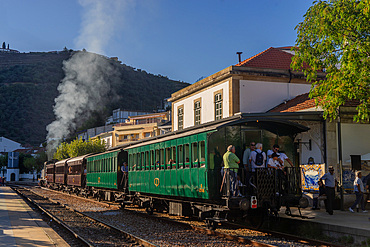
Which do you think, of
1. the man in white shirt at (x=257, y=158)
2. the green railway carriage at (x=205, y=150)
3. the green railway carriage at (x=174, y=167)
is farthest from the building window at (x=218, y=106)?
the man in white shirt at (x=257, y=158)

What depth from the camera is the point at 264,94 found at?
2670 cm

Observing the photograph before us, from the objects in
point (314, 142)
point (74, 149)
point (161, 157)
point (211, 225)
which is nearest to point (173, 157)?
point (161, 157)

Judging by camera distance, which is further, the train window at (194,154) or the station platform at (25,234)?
the train window at (194,154)

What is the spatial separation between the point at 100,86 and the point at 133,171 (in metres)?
158

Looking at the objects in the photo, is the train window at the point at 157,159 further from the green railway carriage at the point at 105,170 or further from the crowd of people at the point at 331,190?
the green railway carriage at the point at 105,170

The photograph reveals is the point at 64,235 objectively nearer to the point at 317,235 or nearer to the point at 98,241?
the point at 98,241

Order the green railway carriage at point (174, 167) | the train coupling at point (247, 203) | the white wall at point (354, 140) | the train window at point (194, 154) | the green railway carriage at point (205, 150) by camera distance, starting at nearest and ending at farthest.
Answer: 1. the train coupling at point (247, 203)
2. the green railway carriage at point (205, 150)
3. the green railway carriage at point (174, 167)
4. the train window at point (194, 154)
5. the white wall at point (354, 140)

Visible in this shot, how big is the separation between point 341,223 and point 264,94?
1574cm

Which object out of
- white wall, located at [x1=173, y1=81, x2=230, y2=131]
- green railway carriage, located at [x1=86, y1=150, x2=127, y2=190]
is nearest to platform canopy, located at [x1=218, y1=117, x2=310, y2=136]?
green railway carriage, located at [x1=86, y1=150, x2=127, y2=190]

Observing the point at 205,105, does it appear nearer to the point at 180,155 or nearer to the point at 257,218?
the point at 180,155

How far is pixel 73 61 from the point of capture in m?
86.6

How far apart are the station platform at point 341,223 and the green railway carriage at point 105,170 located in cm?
1018

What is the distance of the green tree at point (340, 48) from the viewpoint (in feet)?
41.6

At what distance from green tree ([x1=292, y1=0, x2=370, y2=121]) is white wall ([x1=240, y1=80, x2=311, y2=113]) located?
11083 mm
